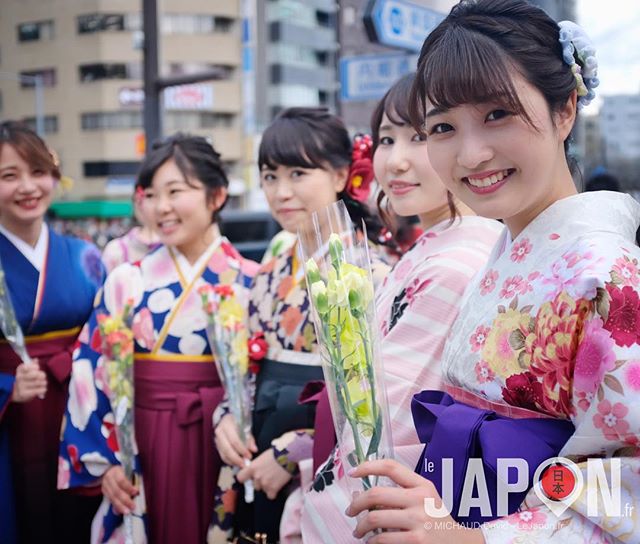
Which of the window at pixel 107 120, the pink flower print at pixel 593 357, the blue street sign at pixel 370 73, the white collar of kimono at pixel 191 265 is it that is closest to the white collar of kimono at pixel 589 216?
the pink flower print at pixel 593 357

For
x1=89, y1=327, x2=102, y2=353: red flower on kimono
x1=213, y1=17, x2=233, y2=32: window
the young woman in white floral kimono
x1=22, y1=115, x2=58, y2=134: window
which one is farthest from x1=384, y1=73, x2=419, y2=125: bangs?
x1=22, y1=115, x2=58, y2=134: window

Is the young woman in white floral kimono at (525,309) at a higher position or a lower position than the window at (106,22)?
lower

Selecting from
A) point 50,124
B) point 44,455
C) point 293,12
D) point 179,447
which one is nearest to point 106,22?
point 50,124

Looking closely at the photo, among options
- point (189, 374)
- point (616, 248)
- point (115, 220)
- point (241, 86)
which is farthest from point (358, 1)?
point (241, 86)

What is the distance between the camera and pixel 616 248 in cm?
121

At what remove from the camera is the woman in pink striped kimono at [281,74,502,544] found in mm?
1654

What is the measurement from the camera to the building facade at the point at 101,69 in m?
32.3

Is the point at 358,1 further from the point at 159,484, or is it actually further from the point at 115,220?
the point at 115,220

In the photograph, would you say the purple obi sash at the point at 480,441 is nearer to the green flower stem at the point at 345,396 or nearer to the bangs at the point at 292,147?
the green flower stem at the point at 345,396

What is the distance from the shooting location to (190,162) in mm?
2975

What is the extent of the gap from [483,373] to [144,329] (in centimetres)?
172

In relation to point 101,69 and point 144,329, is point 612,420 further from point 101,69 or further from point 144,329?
point 101,69

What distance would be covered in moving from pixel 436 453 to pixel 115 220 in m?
29.6

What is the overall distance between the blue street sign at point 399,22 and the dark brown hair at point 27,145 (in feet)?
7.53
